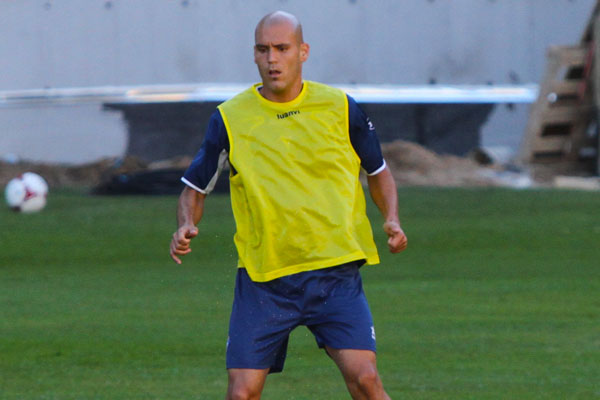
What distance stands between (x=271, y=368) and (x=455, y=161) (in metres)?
16.0

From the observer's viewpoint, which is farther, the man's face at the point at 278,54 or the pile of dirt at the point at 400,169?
the pile of dirt at the point at 400,169

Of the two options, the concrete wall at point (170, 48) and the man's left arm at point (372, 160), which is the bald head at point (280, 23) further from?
the concrete wall at point (170, 48)

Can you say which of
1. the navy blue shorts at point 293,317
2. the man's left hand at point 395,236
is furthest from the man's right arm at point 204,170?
the man's left hand at point 395,236

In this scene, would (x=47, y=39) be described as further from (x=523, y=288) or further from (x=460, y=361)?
(x=460, y=361)

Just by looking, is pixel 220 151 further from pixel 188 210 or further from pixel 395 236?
pixel 395 236

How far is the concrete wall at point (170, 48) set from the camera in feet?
66.5

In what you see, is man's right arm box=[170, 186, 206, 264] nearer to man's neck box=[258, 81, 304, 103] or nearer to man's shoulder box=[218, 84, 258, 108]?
man's shoulder box=[218, 84, 258, 108]

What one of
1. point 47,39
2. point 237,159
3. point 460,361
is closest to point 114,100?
point 47,39

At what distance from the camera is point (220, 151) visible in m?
5.08

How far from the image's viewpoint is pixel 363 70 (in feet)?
69.1

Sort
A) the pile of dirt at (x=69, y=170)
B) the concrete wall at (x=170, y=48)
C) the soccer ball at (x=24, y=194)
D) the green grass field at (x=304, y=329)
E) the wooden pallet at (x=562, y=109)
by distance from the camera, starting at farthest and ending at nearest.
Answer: the wooden pallet at (x=562, y=109), the concrete wall at (x=170, y=48), the pile of dirt at (x=69, y=170), the soccer ball at (x=24, y=194), the green grass field at (x=304, y=329)

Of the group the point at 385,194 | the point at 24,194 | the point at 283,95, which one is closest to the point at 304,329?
the point at 385,194

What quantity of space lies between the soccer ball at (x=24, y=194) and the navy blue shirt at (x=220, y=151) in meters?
11.2

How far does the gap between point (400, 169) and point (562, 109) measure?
3361 millimetres
